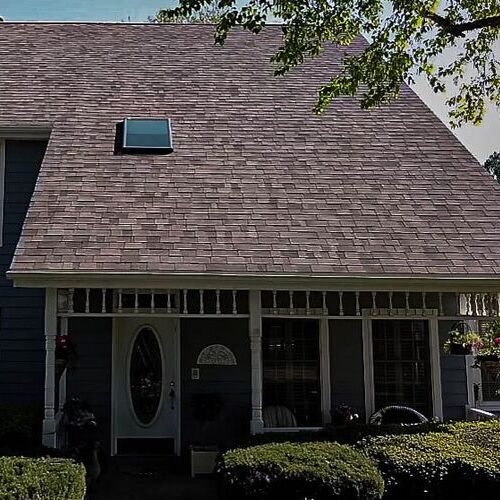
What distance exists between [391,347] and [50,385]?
5.04 m

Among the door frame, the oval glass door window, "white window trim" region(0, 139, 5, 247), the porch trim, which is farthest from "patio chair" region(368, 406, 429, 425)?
"white window trim" region(0, 139, 5, 247)

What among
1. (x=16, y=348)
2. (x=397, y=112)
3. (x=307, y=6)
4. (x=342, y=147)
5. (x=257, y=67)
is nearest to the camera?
(x=307, y=6)

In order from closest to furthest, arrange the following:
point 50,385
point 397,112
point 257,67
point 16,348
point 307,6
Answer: point 50,385 < point 307,6 < point 16,348 < point 397,112 < point 257,67

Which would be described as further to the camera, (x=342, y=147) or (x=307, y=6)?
(x=342, y=147)

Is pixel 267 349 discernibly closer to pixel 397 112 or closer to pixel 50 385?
pixel 50 385

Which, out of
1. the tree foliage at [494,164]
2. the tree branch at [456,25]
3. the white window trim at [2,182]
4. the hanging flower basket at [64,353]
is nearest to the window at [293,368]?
the hanging flower basket at [64,353]

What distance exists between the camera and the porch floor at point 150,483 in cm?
832

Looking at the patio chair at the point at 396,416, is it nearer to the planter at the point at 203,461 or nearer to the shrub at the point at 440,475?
the planter at the point at 203,461

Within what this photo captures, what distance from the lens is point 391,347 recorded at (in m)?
10.8

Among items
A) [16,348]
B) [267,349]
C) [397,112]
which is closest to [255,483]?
[267,349]

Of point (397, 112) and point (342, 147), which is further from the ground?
point (397, 112)

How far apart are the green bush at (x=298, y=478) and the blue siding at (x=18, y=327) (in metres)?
4.56

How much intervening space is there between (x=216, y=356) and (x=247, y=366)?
18.8 inches

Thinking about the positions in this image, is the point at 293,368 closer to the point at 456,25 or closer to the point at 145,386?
the point at 145,386
